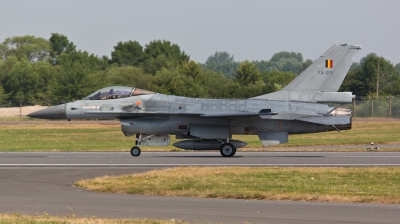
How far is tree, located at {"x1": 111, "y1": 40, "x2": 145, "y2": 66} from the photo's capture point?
128375 mm

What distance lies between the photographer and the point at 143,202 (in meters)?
13.7

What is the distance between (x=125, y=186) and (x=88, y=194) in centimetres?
122

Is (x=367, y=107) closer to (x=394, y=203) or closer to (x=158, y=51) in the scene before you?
(x=394, y=203)

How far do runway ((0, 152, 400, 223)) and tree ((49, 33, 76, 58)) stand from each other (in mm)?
112686

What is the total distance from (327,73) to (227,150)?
4722 mm

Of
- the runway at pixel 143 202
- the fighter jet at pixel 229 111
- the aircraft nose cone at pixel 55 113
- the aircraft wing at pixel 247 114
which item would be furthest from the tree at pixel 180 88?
the runway at pixel 143 202

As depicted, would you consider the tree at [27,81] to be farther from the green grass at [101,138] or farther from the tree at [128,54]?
the green grass at [101,138]

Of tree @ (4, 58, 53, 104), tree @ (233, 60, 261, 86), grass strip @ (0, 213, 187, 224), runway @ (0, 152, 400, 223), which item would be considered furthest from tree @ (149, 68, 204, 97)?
grass strip @ (0, 213, 187, 224)

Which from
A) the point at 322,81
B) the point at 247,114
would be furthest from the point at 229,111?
the point at 322,81

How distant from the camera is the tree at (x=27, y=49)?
129238 millimetres

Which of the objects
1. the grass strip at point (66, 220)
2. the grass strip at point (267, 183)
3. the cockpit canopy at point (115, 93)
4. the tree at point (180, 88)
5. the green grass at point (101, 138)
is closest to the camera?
the grass strip at point (66, 220)

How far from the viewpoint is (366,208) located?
12617 mm

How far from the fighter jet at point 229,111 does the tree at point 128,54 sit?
102 meters

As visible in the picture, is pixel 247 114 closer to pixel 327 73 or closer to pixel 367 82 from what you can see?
pixel 327 73
